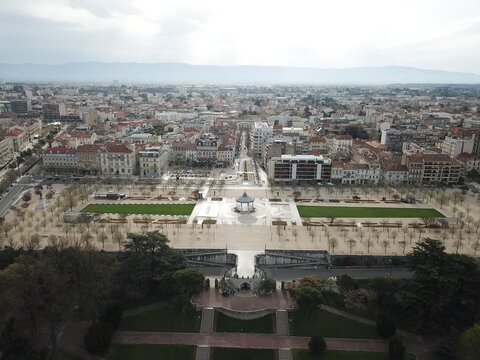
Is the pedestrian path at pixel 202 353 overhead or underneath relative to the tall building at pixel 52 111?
underneath

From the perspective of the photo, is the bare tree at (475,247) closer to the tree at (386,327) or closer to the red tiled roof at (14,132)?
the tree at (386,327)

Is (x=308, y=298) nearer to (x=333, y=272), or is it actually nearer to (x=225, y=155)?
(x=333, y=272)

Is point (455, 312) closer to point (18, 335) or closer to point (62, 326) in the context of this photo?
point (62, 326)

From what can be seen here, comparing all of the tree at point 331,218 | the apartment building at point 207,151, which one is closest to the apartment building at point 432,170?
the tree at point 331,218

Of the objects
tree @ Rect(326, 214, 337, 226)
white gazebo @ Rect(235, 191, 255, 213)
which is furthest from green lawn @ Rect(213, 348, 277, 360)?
white gazebo @ Rect(235, 191, 255, 213)

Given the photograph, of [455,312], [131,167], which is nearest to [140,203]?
[131,167]
